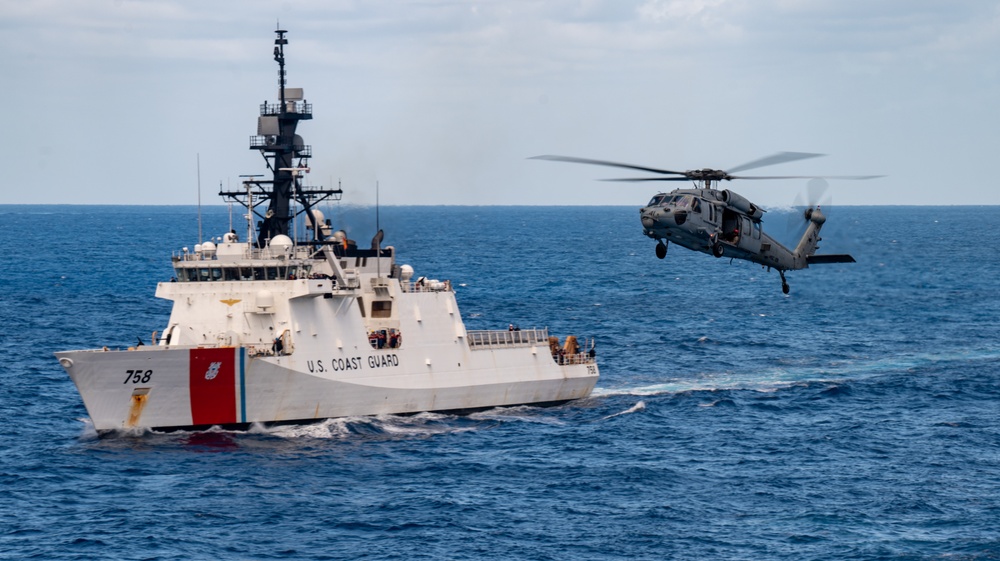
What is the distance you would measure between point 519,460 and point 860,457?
39.0ft

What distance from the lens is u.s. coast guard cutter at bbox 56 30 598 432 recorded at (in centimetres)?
4650

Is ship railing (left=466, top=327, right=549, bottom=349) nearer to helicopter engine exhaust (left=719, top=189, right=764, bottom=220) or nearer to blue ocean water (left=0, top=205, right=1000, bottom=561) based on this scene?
blue ocean water (left=0, top=205, right=1000, bottom=561)

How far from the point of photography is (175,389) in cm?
4656

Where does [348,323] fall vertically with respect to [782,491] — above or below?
above

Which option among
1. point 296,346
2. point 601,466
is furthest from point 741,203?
point 296,346

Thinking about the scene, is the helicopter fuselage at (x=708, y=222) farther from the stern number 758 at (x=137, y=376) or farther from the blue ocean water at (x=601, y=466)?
the stern number 758 at (x=137, y=376)

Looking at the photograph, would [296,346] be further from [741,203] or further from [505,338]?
[741,203]

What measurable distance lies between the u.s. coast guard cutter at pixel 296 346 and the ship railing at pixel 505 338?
84mm

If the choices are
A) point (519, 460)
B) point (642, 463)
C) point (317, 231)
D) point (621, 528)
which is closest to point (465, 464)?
point (519, 460)

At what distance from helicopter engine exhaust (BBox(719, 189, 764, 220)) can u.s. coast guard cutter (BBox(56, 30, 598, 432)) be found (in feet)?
52.2

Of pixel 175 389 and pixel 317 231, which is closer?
pixel 175 389

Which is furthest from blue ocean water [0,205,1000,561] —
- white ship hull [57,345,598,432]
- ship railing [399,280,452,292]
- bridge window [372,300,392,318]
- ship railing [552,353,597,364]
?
bridge window [372,300,392,318]

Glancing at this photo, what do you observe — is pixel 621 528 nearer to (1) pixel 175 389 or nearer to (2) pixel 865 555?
(2) pixel 865 555

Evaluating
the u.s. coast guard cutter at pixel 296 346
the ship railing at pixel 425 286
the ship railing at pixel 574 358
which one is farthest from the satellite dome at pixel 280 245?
the ship railing at pixel 574 358
